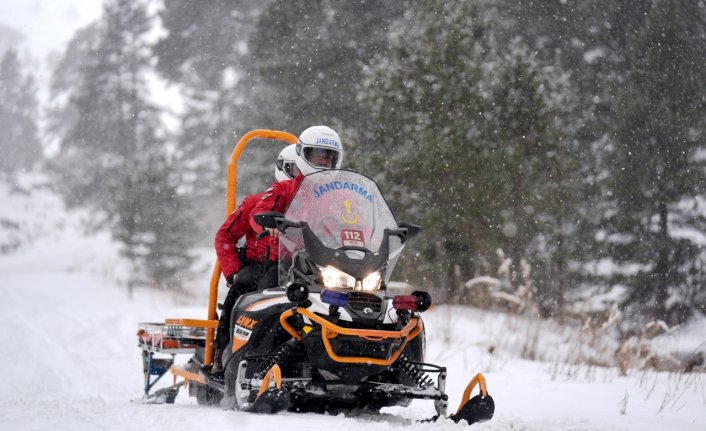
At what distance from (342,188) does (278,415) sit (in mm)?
1740

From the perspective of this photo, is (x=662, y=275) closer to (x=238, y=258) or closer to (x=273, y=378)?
(x=238, y=258)

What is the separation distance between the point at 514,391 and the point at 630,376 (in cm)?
209

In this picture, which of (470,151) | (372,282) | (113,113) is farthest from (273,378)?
(113,113)

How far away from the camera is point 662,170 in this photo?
16266 mm

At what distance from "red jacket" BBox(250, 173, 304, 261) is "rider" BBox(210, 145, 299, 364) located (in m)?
0.06

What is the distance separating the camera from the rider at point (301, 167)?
19.3 feet

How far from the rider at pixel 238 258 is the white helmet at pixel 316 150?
444 mm

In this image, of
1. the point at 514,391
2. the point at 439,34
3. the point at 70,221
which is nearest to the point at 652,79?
the point at 439,34

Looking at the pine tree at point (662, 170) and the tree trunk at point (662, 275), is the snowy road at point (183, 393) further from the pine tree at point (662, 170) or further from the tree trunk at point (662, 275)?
the tree trunk at point (662, 275)

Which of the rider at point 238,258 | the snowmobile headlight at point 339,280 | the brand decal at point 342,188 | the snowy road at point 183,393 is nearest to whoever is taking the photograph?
the snowy road at point 183,393

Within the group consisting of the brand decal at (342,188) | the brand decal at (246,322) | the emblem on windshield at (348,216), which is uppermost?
the brand decal at (342,188)

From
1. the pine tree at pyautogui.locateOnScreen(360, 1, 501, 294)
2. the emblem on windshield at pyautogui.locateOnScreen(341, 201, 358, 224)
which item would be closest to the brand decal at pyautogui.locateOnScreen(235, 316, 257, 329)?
the emblem on windshield at pyautogui.locateOnScreen(341, 201, 358, 224)

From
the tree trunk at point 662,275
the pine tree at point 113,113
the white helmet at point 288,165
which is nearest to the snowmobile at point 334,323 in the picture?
the white helmet at point 288,165

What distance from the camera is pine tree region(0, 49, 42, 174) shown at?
2266 inches
